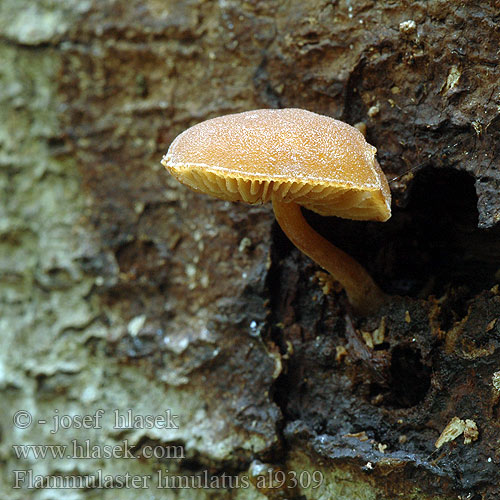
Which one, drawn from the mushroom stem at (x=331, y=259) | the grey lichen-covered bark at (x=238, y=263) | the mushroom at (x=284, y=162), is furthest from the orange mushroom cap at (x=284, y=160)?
the grey lichen-covered bark at (x=238, y=263)

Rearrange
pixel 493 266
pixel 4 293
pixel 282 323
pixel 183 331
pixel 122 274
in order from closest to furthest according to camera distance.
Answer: pixel 493 266
pixel 282 323
pixel 183 331
pixel 122 274
pixel 4 293

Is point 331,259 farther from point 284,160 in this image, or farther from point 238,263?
point 284,160

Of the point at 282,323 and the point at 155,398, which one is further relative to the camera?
the point at 155,398

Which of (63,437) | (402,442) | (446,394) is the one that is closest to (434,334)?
(446,394)

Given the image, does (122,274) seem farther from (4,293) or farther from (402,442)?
(402,442)

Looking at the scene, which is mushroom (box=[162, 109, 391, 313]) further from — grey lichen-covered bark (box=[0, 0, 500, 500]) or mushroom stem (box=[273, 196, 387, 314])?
grey lichen-covered bark (box=[0, 0, 500, 500])

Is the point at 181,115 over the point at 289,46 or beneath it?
beneath
